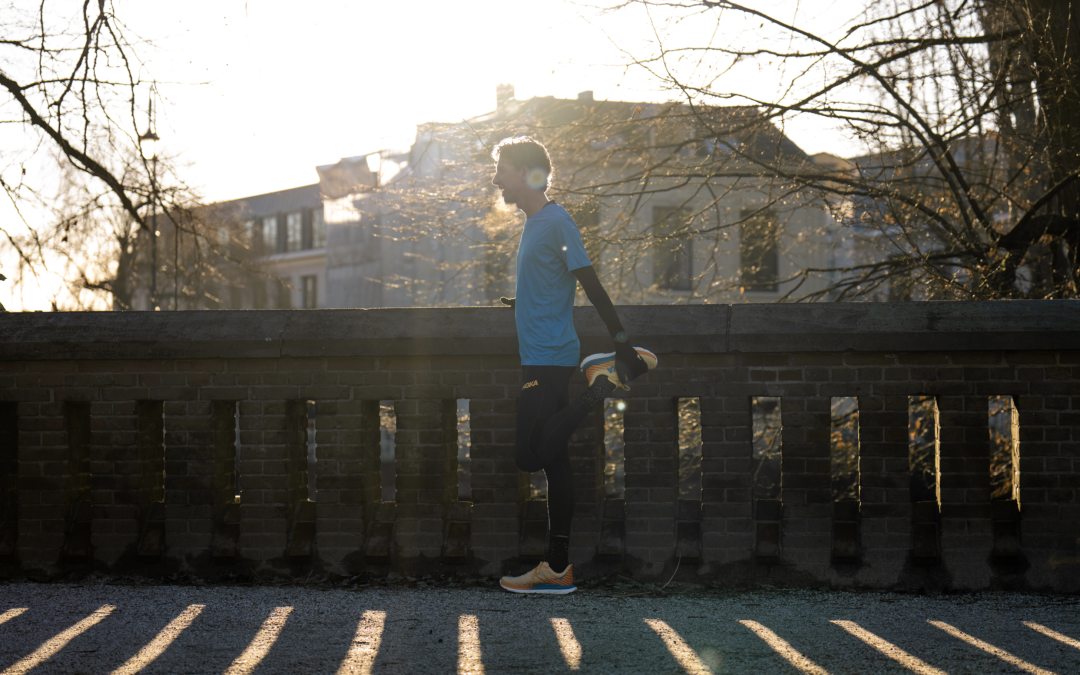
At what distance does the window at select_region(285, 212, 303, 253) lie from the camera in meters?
51.6

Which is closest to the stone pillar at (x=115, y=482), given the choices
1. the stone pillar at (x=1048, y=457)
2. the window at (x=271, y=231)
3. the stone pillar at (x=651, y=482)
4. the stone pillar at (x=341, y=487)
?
the stone pillar at (x=341, y=487)

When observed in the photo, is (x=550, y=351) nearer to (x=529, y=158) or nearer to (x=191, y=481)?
(x=529, y=158)

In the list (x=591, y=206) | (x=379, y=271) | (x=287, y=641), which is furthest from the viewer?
(x=379, y=271)

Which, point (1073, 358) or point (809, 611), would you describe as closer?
point (809, 611)

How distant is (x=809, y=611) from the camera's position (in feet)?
12.1

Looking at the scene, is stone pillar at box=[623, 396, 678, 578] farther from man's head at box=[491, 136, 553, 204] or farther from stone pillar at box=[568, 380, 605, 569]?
man's head at box=[491, 136, 553, 204]

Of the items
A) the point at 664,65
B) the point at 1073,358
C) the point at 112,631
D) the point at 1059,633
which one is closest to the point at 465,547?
the point at 112,631

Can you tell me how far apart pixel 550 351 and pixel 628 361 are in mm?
364

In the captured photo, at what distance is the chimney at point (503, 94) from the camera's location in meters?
8.82

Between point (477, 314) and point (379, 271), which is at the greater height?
point (379, 271)

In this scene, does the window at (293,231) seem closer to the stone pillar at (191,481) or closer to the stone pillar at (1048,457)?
the stone pillar at (191,481)

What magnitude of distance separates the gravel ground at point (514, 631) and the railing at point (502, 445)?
23 centimetres

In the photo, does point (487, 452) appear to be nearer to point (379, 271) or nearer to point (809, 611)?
point (809, 611)

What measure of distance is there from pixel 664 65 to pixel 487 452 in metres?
3.91
